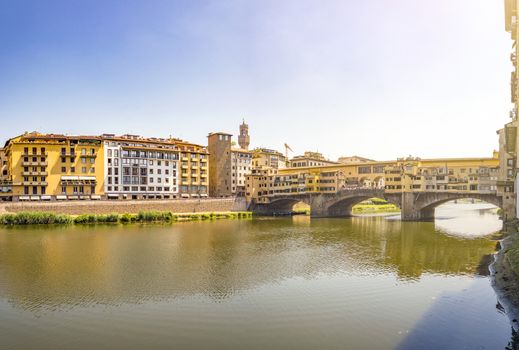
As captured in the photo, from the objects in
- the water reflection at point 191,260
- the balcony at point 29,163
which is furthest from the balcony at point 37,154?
the water reflection at point 191,260

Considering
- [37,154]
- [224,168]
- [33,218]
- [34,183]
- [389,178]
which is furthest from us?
[224,168]

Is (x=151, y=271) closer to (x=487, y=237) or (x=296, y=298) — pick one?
(x=296, y=298)

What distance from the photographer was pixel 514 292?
24062 millimetres

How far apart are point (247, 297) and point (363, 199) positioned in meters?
73.5

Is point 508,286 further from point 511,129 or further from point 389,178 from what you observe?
point 389,178

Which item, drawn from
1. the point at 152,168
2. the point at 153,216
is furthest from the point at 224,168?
the point at 153,216

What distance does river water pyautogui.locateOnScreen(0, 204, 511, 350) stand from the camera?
1859 cm

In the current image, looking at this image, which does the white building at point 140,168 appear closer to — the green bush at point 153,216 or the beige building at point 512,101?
the green bush at point 153,216

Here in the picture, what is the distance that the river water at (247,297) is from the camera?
732 inches

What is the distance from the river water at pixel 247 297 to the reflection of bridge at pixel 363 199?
98.5 feet

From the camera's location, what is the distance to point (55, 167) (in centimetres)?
8519

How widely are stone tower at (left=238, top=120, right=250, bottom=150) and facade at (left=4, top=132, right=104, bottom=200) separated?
8242cm

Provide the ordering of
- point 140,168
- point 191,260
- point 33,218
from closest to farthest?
point 191,260
point 33,218
point 140,168

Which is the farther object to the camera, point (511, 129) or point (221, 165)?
point (221, 165)
